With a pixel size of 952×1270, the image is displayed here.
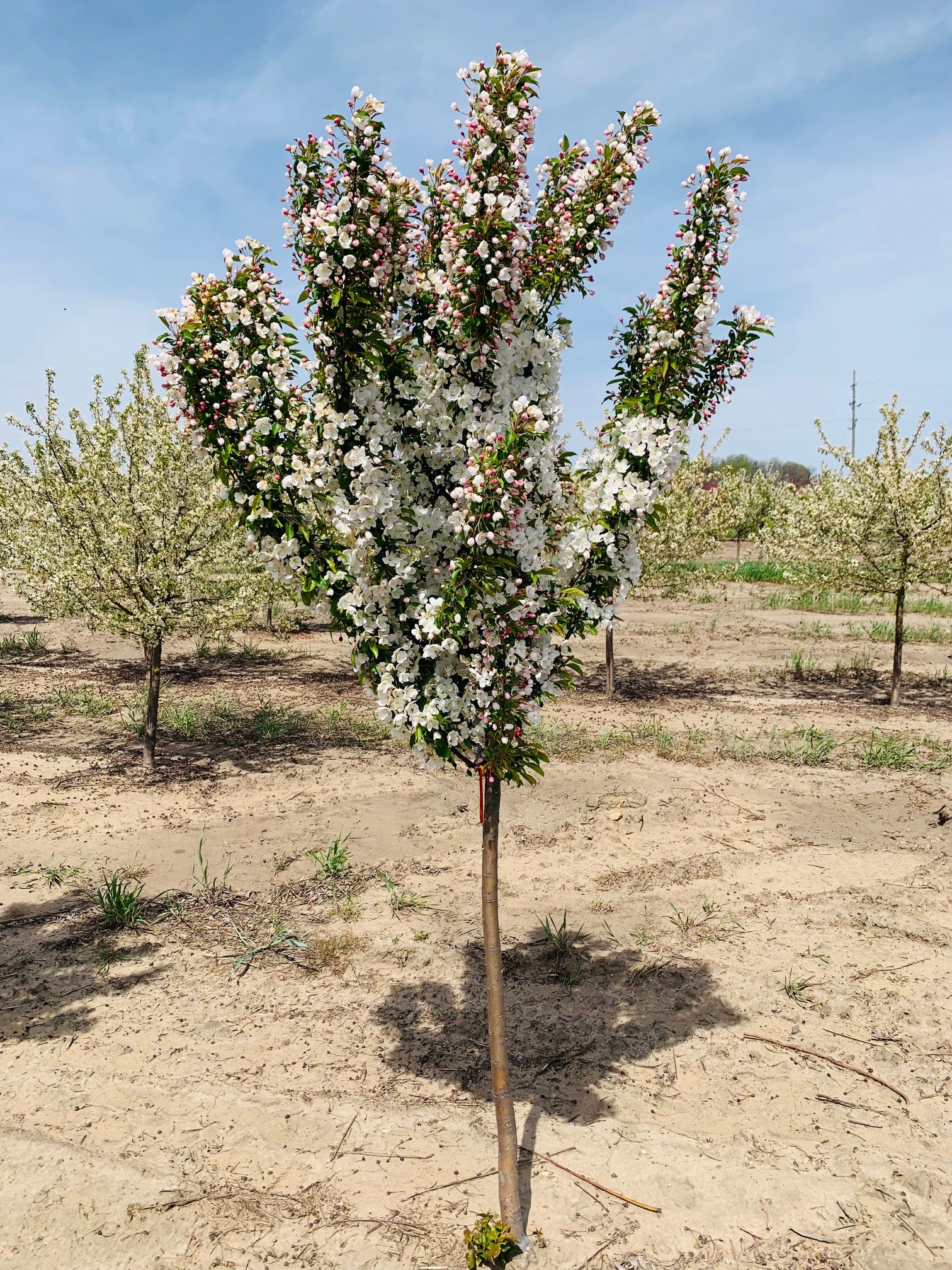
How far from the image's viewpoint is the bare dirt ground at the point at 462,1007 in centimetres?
379

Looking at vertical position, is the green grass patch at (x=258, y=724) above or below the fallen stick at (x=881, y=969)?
above

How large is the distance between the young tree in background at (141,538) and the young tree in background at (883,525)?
8.66 m

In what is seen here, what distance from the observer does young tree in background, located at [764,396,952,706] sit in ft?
40.1

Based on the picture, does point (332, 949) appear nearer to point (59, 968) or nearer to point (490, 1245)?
point (59, 968)

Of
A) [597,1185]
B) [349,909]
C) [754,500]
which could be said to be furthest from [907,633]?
[754,500]

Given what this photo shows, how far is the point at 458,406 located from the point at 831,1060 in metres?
4.24

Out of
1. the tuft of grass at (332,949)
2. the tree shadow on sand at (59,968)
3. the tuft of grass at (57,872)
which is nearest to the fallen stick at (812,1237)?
the tuft of grass at (332,949)

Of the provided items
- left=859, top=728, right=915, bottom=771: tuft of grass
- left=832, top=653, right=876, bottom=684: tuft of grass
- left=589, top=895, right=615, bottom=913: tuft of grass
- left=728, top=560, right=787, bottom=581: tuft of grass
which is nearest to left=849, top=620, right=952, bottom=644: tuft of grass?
left=832, top=653, right=876, bottom=684: tuft of grass

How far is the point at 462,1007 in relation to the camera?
5.48m

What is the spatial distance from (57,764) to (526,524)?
27.8 feet

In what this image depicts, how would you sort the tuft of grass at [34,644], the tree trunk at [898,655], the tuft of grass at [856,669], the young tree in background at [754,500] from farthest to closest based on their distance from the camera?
the young tree in background at [754,500] → the tuft of grass at [34,644] → the tuft of grass at [856,669] → the tree trunk at [898,655]

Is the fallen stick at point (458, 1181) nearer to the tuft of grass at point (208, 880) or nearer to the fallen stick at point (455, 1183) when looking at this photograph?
the fallen stick at point (455, 1183)

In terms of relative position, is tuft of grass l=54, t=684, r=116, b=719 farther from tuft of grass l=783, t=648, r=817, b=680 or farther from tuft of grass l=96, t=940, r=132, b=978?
tuft of grass l=783, t=648, r=817, b=680

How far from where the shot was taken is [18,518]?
1207 centimetres
